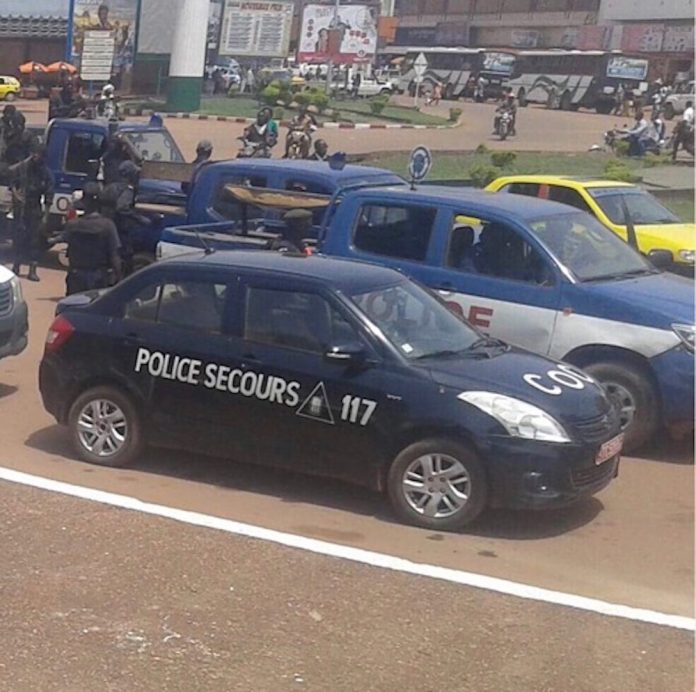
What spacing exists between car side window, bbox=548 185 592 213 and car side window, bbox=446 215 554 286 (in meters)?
4.07

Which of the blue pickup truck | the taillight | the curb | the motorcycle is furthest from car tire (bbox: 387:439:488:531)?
the motorcycle

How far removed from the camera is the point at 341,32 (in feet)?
198

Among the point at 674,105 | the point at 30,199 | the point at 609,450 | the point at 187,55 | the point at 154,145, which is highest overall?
the point at 674,105

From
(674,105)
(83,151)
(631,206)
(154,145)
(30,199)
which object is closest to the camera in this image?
(631,206)

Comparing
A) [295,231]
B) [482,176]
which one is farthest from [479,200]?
[482,176]

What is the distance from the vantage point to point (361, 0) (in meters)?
72.1

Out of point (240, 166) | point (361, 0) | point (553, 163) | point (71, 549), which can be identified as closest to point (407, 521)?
point (71, 549)

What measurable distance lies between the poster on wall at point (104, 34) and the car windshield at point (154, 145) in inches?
761

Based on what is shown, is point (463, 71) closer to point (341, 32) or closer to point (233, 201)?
point (341, 32)

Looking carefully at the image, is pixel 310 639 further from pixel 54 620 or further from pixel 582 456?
pixel 582 456

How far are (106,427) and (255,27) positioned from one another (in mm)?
52649

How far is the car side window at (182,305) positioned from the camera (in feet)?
27.0

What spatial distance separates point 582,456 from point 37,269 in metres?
11.1

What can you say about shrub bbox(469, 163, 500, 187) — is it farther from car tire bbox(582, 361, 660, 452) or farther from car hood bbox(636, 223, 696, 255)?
car tire bbox(582, 361, 660, 452)
